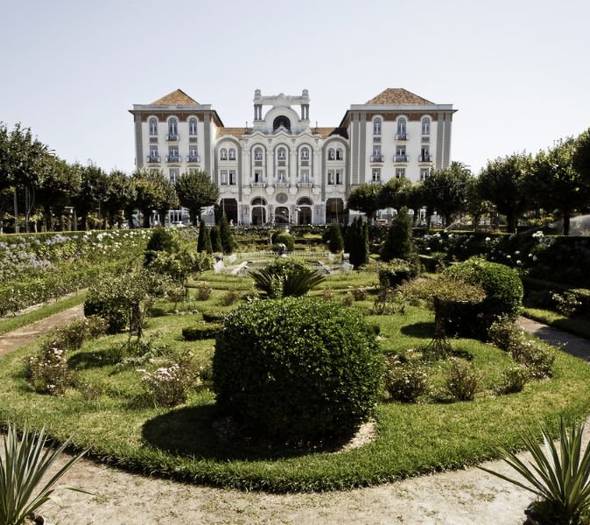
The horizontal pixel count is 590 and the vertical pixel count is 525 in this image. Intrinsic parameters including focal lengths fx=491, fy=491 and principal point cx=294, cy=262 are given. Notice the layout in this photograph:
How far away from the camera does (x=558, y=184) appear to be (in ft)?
65.8

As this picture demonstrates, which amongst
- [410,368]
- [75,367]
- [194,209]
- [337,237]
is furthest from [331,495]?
[194,209]

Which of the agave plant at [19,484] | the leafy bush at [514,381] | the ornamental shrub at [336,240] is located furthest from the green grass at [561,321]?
the ornamental shrub at [336,240]

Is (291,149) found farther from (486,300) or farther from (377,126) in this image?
(486,300)

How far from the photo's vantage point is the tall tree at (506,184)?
25.5 metres

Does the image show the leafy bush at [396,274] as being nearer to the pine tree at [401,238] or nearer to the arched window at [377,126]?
the pine tree at [401,238]

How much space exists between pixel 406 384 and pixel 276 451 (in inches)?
92.2

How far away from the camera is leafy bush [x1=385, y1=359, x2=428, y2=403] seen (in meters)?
6.72

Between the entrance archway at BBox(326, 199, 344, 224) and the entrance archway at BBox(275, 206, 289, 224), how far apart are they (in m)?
5.25

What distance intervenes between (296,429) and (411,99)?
61088 mm

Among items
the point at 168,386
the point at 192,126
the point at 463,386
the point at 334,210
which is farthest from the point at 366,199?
the point at 168,386

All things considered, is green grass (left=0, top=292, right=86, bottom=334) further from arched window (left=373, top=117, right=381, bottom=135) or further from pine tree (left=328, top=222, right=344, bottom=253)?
arched window (left=373, top=117, right=381, bottom=135)

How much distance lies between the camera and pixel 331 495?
4461 millimetres

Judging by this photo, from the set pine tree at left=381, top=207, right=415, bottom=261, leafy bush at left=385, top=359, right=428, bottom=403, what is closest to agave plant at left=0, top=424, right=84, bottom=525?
leafy bush at left=385, top=359, right=428, bottom=403

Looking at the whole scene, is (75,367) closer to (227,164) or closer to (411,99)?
(227,164)
